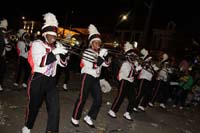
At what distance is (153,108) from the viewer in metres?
11.7

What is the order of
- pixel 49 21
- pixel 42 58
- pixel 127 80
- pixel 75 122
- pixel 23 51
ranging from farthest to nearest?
pixel 23 51
pixel 127 80
pixel 75 122
pixel 49 21
pixel 42 58

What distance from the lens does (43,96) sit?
18.4 ft

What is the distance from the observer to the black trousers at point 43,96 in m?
5.47

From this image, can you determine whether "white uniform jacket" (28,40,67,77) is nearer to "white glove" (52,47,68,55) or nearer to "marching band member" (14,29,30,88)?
"white glove" (52,47,68,55)

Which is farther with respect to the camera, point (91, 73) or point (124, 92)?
point (124, 92)

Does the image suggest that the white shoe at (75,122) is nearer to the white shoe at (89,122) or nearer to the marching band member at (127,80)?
the white shoe at (89,122)

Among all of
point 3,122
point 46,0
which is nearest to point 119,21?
point 46,0

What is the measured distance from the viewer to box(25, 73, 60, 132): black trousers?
17.9 feet

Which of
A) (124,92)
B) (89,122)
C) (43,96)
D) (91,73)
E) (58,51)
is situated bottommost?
(89,122)

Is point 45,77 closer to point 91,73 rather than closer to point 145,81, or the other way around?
point 91,73

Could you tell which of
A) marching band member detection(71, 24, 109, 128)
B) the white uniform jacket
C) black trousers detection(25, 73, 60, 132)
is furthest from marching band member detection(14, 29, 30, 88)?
black trousers detection(25, 73, 60, 132)

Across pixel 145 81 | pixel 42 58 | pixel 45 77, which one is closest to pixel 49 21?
pixel 42 58

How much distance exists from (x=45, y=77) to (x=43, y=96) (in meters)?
0.37

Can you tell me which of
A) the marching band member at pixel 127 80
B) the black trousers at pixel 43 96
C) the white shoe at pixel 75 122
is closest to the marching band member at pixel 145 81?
the marching band member at pixel 127 80
